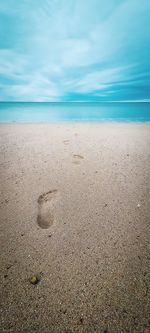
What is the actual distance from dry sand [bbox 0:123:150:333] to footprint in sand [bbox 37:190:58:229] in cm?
1

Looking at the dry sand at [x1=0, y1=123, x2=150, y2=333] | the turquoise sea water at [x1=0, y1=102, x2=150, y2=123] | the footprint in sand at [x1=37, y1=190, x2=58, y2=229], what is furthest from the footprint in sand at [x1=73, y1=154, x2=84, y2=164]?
the turquoise sea water at [x1=0, y1=102, x2=150, y2=123]

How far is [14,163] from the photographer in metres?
3.71

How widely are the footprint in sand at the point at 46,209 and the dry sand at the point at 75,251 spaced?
0.04 ft

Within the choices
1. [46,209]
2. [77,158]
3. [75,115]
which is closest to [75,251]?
[46,209]

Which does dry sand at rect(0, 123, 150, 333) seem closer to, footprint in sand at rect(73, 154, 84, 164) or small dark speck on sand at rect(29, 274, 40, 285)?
small dark speck on sand at rect(29, 274, 40, 285)

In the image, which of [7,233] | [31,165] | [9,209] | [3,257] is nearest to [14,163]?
[31,165]

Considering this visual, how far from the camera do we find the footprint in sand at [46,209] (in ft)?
6.60

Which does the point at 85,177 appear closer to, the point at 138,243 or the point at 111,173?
the point at 111,173

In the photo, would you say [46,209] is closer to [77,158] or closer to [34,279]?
[34,279]

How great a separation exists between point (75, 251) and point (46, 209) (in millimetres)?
770

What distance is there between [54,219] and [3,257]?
0.69 metres

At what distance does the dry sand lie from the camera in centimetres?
119

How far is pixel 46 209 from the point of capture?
2232mm

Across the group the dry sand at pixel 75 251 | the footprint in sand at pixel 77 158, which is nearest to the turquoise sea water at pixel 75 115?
the footprint in sand at pixel 77 158
